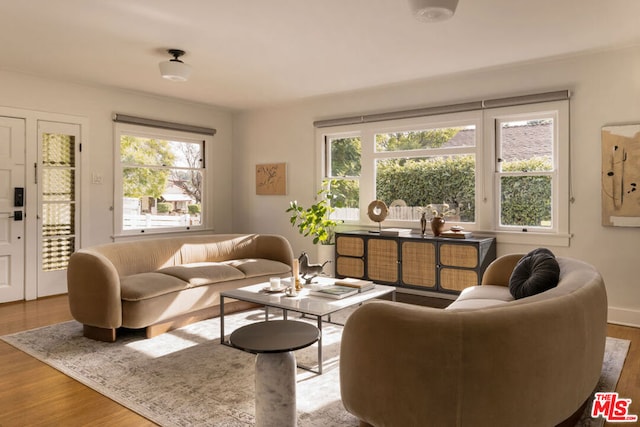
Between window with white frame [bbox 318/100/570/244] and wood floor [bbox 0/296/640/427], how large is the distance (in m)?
1.60

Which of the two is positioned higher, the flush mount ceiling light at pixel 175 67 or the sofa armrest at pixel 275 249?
the flush mount ceiling light at pixel 175 67

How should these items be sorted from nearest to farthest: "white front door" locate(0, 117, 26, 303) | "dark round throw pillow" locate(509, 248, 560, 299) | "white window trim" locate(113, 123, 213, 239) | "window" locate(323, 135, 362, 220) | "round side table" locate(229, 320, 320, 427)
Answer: "round side table" locate(229, 320, 320, 427) < "dark round throw pillow" locate(509, 248, 560, 299) < "white front door" locate(0, 117, 26, 303) < "white window trim" locate(113, 123, 213, 239) < "window" locate(323, 135, 362, 220)

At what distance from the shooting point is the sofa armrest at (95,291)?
3.47 metres

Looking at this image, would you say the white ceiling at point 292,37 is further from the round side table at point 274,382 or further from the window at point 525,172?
the round side table at point 274,382

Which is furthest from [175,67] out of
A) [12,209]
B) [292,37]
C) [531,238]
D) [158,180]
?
[531,238]

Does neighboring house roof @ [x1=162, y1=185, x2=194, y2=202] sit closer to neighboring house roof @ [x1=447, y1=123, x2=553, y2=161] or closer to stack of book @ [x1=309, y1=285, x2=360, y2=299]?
stack of book @ [x1=309, y1=285, x2=360, y2=299]

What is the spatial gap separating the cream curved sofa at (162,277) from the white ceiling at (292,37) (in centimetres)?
179

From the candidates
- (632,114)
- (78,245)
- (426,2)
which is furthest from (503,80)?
(78,245)

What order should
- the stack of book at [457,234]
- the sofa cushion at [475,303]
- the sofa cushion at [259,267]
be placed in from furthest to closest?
the stack of book at [457,234] < the sofa cushion at [259,267] < the sofa cushion at [475,303]

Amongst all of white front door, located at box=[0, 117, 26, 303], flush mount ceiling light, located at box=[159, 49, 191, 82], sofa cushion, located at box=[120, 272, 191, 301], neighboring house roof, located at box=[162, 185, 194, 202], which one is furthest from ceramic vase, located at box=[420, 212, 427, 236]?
white front door, located at box=[0, 117, 26, 303]

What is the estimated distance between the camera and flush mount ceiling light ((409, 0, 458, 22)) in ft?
8.64

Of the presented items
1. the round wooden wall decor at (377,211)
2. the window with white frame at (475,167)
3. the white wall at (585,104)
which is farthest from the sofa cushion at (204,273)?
the white wall at (585,104)

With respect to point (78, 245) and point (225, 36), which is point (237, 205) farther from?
point (225, 36)

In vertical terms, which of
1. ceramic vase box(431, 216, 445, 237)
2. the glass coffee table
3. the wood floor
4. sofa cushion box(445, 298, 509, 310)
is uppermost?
ceramic vase box(431, 216, 445, 237)
